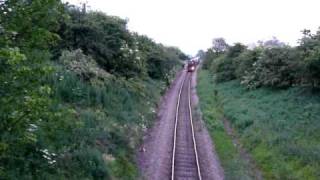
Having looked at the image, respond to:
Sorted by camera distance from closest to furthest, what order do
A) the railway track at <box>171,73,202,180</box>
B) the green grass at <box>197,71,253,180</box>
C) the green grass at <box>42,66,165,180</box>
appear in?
the green grass at <box>42,66,165,180</box>
the railway track at <box>171,73,202,180</box>
the green grass at <box>197,71,253,180</box>

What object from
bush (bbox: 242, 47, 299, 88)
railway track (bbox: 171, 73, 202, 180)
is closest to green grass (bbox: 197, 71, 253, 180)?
railway track (bbox: 171, 73, 202, 180)

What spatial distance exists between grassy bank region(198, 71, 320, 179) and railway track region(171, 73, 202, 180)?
136 centimetres

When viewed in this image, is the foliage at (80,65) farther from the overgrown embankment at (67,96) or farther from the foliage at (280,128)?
the foliage at (280,128)

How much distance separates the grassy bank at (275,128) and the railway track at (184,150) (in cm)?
136

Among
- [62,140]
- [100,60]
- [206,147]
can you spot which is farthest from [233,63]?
[62,140]

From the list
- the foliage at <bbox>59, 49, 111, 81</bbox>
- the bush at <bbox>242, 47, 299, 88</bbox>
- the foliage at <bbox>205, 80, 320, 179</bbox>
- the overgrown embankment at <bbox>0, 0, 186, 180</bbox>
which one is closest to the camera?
the overgrown embankment at <bbox>0, 0, 186, 180</bbox>

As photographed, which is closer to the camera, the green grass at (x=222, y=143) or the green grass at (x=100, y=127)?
the green grass at (x=100, y=127)

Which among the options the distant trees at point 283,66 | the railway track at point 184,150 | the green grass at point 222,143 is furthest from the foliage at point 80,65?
the distant trees at point 283,66

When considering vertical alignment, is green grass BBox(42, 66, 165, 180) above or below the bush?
below

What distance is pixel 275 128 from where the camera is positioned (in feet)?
85.5

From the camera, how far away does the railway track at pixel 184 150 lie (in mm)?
19328

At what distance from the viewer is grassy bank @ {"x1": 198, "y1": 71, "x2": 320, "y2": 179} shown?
66.3 ft

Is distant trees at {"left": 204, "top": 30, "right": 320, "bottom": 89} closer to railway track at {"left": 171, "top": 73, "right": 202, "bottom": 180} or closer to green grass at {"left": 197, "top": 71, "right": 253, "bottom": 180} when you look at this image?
green grass at {"left": 197, "top": 71, "right": 253, "bottom": 180}

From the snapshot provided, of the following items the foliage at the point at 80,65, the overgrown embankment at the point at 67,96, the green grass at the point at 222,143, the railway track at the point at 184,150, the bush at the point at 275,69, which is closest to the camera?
the overgrown embankment at the point at 67,96
